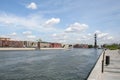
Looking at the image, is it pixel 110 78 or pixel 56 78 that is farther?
pixel 56 78

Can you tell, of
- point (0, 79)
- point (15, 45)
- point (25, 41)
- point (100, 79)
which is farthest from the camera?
point (25, 41)

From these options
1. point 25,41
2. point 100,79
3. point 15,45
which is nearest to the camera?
point 100,79

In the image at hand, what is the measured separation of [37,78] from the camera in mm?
→ 17969

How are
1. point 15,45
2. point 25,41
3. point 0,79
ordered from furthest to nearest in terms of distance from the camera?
1. point 25,41
2. point 15,45
3. point 0,79

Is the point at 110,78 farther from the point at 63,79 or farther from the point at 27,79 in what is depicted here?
the point at 27,79

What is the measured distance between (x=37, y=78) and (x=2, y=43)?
437ft

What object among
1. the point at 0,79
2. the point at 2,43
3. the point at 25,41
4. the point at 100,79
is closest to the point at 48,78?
the point at 0,79

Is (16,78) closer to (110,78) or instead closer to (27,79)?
(27,79)

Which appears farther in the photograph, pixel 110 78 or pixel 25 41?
pixel 25 41

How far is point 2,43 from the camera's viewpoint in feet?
479

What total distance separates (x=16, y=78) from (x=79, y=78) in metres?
5.14

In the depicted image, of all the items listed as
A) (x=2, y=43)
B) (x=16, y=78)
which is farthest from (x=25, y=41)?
(x=16, y=78)

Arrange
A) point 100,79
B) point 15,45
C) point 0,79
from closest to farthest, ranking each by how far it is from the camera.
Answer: point 100,79 → point 0,79 → point 15,45

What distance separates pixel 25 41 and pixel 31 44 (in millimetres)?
11272
